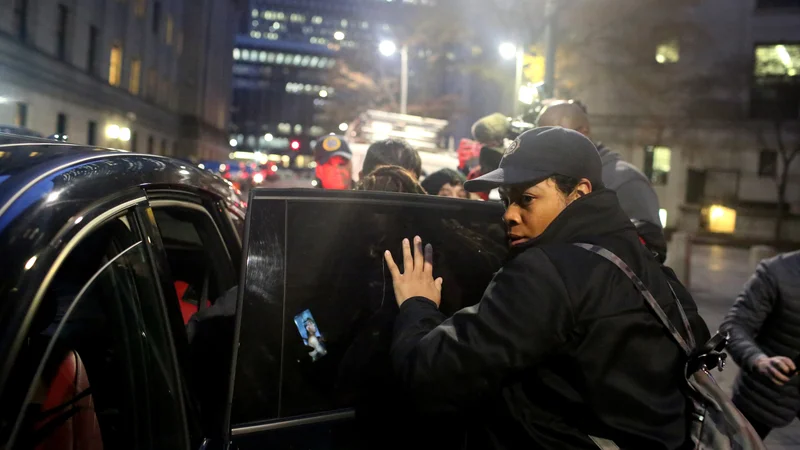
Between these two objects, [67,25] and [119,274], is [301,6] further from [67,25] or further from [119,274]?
[119,274]

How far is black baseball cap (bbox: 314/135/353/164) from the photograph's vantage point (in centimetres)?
601

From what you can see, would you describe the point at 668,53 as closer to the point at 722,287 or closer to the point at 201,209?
the point at 722,287

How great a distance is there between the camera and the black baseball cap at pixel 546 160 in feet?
6.57

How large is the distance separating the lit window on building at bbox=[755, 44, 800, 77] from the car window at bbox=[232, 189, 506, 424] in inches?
1313

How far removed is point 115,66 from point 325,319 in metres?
38.0

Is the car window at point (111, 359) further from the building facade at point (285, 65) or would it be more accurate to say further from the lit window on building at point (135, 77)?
the building facade at point (285, 65)

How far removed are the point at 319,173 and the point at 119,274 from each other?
13.2ft

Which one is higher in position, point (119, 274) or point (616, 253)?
point (616, 253)

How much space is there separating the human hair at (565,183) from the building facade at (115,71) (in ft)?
51.3

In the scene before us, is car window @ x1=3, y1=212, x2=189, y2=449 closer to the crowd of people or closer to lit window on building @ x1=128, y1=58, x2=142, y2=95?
the crowd of people

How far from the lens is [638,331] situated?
183 centimetres

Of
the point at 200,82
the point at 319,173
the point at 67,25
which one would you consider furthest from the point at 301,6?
the point at 319,173

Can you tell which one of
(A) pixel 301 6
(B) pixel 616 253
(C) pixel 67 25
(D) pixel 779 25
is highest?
(A) pixel 301 6

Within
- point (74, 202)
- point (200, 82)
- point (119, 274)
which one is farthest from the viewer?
point (200, 82)
